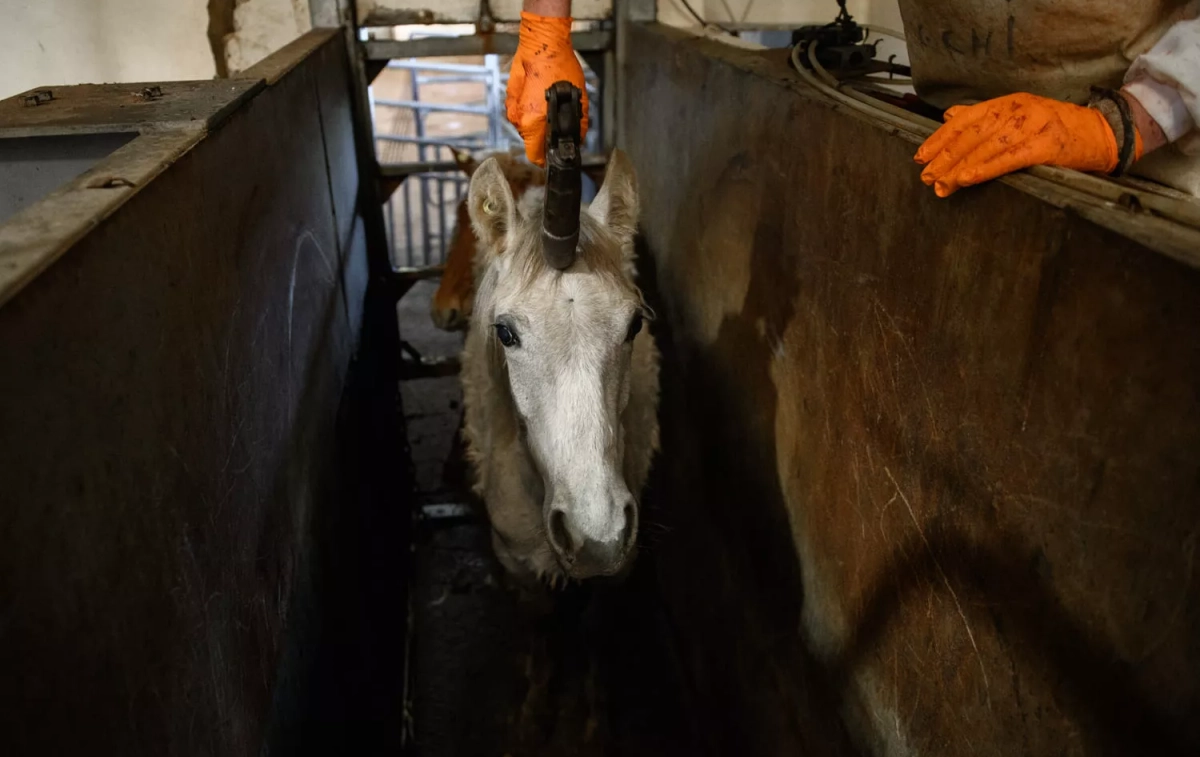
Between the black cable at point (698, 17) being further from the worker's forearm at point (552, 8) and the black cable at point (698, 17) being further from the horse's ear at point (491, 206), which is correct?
the horse's ear at point (491, 206)

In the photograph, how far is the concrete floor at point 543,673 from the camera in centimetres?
314

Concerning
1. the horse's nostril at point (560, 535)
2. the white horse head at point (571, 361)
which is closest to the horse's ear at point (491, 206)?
the white horse head at point (571, 361)

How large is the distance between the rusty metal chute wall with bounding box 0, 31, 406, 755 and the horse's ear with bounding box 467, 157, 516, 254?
557 millimetres

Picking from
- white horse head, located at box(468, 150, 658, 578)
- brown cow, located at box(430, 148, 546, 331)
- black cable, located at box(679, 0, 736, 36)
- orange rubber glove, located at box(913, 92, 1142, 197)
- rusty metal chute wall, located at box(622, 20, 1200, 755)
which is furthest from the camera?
black cable, located at box(679, 0, 736, 36)

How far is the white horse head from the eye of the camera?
179 centimetres

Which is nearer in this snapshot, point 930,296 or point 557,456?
point 930,296

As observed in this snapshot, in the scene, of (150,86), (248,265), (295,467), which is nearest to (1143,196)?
(248,265)

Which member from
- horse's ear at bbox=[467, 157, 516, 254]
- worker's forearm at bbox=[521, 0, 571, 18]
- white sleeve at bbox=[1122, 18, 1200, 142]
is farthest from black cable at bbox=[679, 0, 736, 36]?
white sleeve at bbox=[1122, 18, 1200, 142]

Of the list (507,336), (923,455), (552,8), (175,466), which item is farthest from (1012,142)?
(552,8)

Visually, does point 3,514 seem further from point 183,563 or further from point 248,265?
point 248,265

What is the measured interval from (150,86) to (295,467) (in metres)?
1.21

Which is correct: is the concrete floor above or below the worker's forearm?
below

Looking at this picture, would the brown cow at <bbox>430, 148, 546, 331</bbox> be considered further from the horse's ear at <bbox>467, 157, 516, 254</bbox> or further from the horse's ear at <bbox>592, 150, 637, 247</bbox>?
the horse's ear at <bbox>467, 157, 516, 254</bbox>

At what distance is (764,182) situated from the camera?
2.30m
